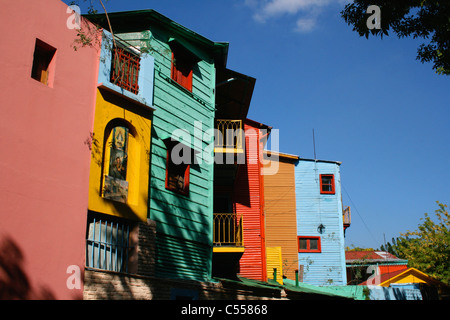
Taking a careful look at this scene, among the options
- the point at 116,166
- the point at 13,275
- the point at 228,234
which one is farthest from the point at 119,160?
the point at 228,234

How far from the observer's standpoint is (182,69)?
1460 centimetres

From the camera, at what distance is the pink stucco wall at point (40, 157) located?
8.16 m

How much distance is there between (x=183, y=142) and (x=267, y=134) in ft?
32.2

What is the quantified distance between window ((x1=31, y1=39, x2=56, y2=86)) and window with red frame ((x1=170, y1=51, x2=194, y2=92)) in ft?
15.5

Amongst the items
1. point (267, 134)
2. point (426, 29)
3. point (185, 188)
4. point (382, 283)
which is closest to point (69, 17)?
point (185, 188)

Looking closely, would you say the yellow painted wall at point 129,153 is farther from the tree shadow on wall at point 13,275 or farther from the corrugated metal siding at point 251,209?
the corrugated metal siding at point 251,209

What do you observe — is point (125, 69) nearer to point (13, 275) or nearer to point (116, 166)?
point (116, 166)

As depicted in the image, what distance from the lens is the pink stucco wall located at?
8.16 metres

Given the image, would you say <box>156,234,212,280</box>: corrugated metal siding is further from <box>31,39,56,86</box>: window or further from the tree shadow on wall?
<box>31,39,56,86</box>: window

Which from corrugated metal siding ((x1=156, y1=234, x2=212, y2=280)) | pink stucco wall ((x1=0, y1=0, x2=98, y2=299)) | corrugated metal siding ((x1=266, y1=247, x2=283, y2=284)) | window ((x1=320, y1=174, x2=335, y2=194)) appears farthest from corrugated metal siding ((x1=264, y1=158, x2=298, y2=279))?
pink stucco wall ((x1=0, y1=0, x2=98, y2=299))

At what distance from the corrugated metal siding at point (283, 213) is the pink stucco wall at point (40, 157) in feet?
65.5

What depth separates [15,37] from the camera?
351 inches

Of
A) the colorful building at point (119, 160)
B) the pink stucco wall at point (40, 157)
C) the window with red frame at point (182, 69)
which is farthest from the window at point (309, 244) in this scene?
the pink stucco wall at point (40, 157)

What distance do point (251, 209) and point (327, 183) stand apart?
1190cm
